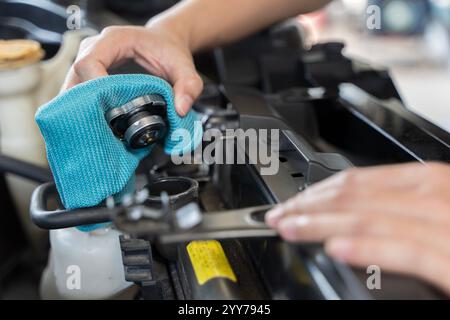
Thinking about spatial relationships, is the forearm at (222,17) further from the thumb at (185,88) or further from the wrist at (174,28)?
the thumb at (185,88)

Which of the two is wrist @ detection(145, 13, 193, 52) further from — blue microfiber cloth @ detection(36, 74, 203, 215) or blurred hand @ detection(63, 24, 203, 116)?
blue microfiber cloth @ detection(36, 74, 203, 215)

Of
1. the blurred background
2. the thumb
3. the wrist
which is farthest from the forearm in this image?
the blurred background

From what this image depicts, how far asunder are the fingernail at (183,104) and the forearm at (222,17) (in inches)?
7.3

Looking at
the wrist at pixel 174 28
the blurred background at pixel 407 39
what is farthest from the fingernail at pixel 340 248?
the blurred background at pixel 407 39

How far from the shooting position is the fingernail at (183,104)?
0.55 metres

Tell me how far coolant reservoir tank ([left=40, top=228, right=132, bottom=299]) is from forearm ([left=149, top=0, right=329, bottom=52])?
0.32 m

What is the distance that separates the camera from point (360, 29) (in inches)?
170

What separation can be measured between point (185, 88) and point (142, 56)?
0.37ft

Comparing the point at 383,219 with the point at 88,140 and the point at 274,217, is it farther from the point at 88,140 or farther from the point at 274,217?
the point at 88,140

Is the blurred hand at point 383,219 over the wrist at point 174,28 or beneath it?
beneath

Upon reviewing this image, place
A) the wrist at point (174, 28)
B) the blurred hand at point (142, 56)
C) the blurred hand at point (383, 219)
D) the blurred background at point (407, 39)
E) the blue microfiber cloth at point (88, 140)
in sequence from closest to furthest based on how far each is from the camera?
the blurred hand at point (383, 219)
the blue microfiber cloth at point (88, 140)
the blurred hand at point (142, 56)
the wrist at point (174, 28)
the blurred background at point (407, 39)
